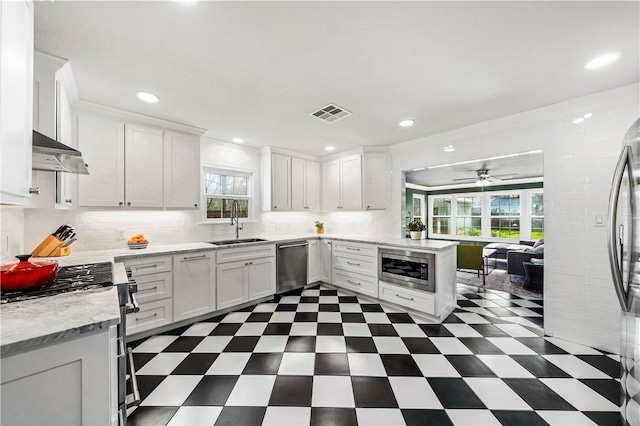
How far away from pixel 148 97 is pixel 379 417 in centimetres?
327

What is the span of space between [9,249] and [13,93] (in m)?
1.56

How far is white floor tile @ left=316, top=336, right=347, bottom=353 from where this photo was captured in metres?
2.35

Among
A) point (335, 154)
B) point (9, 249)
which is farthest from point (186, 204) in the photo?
point (335, 154)

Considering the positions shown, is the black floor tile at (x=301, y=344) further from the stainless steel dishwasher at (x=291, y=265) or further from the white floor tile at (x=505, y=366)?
the white floor tile at (x=505, y=366)

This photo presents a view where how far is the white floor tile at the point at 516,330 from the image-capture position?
2.66m

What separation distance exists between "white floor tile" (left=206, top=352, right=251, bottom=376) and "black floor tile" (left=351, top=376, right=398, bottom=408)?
945 mm

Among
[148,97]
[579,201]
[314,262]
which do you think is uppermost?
[148,97]

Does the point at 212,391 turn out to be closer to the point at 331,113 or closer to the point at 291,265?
the point at 291,265

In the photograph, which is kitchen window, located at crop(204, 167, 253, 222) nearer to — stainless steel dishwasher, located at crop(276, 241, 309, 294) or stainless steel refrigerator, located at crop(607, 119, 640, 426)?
stainless steel dishwasher, located at crop(276, 241, 309, 294)

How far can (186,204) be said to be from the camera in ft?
10.5

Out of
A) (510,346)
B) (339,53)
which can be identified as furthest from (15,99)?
(510,346)

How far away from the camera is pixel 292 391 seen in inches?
71.5

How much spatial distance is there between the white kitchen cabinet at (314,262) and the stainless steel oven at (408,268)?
1223mm

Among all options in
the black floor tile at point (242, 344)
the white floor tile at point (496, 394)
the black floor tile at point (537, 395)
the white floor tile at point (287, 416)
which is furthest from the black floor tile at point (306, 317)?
the black floor tile at point (537, 395)
